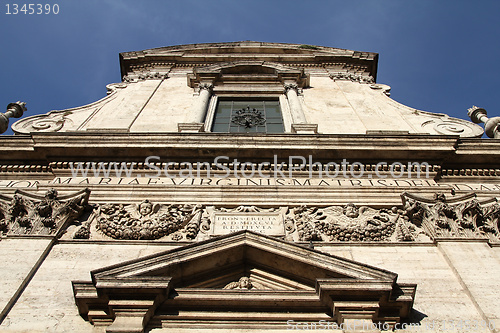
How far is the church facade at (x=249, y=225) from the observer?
626cm

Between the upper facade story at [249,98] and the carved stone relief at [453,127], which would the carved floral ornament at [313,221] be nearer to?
the upper facade story at [249,98]

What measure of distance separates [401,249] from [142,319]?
427 cm

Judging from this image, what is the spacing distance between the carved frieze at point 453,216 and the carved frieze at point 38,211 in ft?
19.5

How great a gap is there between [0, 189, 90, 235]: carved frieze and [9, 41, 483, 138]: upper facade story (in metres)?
3.30

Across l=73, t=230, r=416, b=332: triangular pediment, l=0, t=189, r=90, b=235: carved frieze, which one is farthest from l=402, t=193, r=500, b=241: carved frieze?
l=0, t=189, r=90, b=235: carved frieze

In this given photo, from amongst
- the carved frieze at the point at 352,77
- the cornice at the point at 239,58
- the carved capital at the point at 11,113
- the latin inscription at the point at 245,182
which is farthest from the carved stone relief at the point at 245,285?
the cornice at the point at 239,58

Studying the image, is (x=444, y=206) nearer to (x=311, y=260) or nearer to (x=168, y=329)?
(x=311, y=260)

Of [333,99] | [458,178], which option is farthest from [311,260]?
[333,99]

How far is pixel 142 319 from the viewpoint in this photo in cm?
600


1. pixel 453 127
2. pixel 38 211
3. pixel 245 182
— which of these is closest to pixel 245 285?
pixel 245 182

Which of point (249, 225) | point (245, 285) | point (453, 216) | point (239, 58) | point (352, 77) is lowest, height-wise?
point (245, 285)

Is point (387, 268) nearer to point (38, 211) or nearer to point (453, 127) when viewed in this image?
point (38, 211)

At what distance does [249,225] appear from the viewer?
8.34 meters

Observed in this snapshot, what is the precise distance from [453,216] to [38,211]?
23.4 ft
